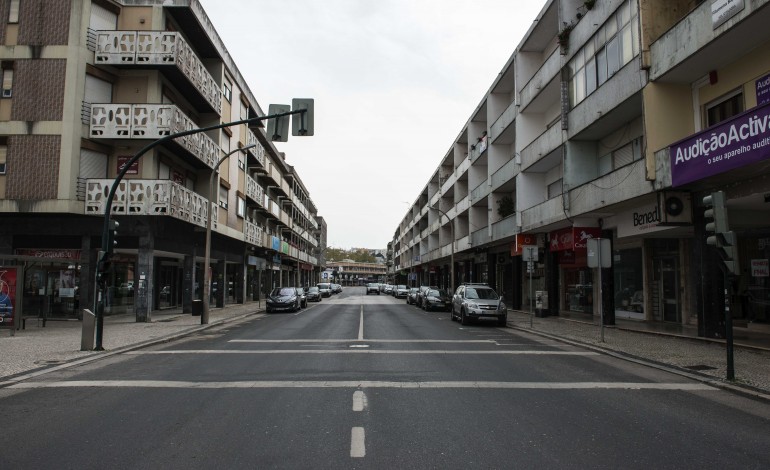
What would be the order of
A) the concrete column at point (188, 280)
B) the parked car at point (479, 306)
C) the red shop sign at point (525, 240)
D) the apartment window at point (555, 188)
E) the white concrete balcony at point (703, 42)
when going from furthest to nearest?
the red shop sign at point (525, 240), the concrete column at point (188, 280), the apartment window at point (555, 188), the parked car at point (479, 306), the white concrete balcony at point (703, 42)

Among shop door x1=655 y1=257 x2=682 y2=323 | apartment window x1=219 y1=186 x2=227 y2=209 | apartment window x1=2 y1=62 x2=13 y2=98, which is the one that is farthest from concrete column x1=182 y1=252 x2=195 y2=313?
shop door x1=655 y1=257 x2=682 y2=323

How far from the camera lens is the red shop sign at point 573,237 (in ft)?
64.6

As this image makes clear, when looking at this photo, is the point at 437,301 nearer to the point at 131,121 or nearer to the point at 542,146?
the point at 542,146

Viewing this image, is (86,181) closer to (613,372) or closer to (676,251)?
(613,372)

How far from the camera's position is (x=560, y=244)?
908 inches

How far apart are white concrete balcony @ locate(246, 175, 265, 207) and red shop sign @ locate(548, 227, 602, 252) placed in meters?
20.5

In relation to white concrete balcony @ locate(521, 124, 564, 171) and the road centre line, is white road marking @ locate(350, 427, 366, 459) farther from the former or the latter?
white concrete balcony @ locate(521, 124, 564, 171)

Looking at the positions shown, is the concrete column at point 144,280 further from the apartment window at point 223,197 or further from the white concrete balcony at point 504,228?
the white concrete balcony at point 504,228

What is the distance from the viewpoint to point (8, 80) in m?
19.8

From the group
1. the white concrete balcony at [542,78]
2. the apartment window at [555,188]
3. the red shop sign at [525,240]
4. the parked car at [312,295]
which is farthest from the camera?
the parked car at [312,295]

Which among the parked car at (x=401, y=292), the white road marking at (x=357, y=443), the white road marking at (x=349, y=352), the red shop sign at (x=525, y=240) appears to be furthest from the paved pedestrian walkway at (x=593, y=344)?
the parked car at (x=401, y=292)

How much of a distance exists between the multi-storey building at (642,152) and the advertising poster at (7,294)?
57.0 ft

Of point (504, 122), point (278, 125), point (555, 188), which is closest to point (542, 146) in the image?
point (555, 188)

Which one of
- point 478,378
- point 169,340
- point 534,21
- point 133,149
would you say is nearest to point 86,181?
point 133,149
